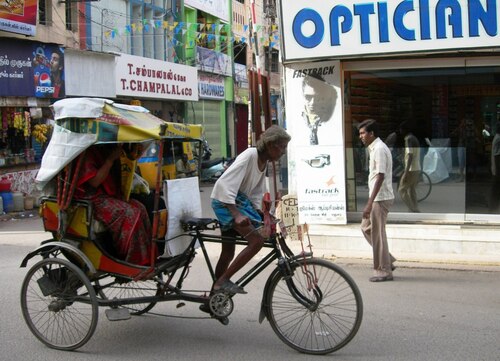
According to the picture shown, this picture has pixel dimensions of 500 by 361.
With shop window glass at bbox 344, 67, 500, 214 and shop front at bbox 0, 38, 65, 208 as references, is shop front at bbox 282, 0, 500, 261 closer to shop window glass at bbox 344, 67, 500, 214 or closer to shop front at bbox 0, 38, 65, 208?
shop window glass at bbox 344, 67, 500, 214

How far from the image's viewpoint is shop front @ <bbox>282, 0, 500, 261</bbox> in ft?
26.0

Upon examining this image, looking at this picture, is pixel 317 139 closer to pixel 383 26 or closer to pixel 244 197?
pixel 383 26

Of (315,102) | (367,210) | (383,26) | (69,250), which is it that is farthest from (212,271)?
(383,26)

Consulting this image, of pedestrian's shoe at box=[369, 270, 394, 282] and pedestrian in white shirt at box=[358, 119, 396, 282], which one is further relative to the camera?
pedestrian's shoe at box=[369, 270, 394, 282]

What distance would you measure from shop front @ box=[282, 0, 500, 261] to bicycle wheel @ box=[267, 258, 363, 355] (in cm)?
387

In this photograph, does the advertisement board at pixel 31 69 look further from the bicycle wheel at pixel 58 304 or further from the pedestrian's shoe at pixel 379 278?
the pedestrian's shoe at pixel 379 278

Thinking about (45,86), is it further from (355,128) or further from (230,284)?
(230,284)

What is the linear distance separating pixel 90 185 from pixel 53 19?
14.2 metres

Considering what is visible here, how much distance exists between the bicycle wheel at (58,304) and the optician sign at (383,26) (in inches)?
191

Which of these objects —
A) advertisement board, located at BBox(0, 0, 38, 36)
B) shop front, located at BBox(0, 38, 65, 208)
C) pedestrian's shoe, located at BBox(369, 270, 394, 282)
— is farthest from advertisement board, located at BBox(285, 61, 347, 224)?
advertisement board, located at BBox(0, 0, 38, 36)

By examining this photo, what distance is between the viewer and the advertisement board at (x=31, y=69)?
15.4 metres

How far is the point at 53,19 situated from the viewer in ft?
57.5

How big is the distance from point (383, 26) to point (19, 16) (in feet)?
35.1

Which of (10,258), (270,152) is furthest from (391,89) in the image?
(10,258)
